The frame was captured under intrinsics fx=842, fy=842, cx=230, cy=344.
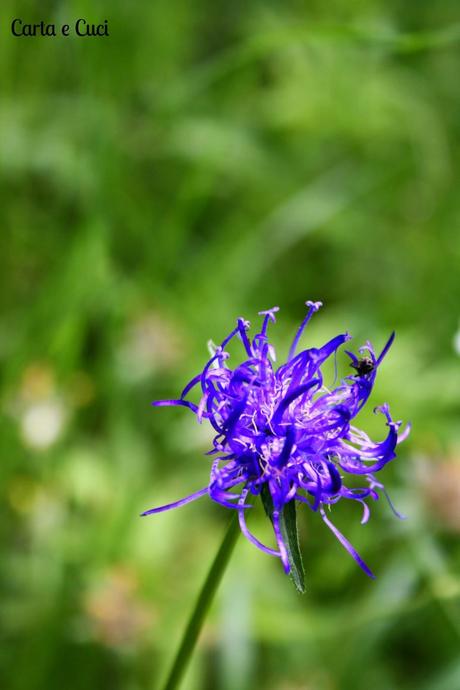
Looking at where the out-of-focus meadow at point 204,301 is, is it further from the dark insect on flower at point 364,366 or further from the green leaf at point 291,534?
the green leaf at point 291,534

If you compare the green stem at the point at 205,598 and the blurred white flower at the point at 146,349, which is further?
the blurred white flower at the point at 146,349

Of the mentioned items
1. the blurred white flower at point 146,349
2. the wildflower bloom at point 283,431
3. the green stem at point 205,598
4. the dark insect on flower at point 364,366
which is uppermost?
the blurred white flower at point 146,349

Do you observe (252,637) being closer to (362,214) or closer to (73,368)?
(73,368)

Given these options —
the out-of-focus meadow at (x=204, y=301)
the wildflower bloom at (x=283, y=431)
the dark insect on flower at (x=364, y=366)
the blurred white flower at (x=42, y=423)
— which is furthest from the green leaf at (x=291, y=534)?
the blurred white flower at (x=42, y=423)

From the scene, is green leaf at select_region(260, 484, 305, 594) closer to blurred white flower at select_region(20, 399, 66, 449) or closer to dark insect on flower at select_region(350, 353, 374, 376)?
dark insect on flower at select_region(350, 353, 374, 376)

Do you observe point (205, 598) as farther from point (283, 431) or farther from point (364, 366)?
point (364, 366)

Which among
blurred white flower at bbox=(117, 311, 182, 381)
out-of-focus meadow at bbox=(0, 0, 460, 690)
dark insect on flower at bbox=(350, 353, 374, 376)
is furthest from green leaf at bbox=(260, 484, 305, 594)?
blurred white flower at bbox=(117, 311, 182, 381)

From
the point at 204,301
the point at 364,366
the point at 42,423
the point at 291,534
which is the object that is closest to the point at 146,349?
the point at 204,301
